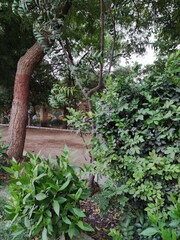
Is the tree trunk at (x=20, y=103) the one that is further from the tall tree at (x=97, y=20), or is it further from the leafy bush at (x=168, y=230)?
the leafy bush at (x=168, y=230)

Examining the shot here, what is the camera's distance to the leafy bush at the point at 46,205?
1.32 meters

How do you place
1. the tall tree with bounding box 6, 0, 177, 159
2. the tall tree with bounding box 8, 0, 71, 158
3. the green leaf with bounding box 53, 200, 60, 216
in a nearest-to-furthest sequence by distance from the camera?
the green leaf with bounding box 53, 200, 60, 216 → the tall tree with bounding box 6, 0, 177, 159 → the tall tree with bounding box 8, 0, 71, 158

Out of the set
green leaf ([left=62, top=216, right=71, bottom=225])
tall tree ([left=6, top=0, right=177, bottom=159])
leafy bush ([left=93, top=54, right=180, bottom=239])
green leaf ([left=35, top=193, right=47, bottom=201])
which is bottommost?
green leaf ([left=62, top=216, right=71, bottom=225])

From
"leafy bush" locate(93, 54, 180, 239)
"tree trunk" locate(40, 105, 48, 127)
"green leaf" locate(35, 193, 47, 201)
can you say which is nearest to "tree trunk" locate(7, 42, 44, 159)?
"leafy bush" locate(93, 54, 180, 239)

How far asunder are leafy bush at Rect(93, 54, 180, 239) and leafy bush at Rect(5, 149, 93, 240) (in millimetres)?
341

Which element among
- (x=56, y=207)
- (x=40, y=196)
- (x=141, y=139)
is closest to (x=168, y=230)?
(x=141, y=139)

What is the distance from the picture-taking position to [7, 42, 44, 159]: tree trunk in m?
→ 3.53

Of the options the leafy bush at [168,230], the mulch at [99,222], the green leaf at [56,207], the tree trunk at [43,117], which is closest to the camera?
the leafy bush at [168,230]

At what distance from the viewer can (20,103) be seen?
359 centimetres

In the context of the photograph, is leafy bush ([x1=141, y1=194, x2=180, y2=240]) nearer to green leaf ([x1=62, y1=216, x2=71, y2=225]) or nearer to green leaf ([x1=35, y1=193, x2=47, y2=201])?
green leaf ([x1=62, y1=216, x2=71, y2=225])

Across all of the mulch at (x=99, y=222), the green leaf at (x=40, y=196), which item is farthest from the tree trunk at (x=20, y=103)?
the green leaf at (x=40, y=196)

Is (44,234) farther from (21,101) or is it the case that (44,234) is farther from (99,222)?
(21,101)

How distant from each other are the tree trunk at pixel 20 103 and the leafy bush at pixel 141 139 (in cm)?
235

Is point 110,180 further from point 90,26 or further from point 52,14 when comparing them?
point 90,26
